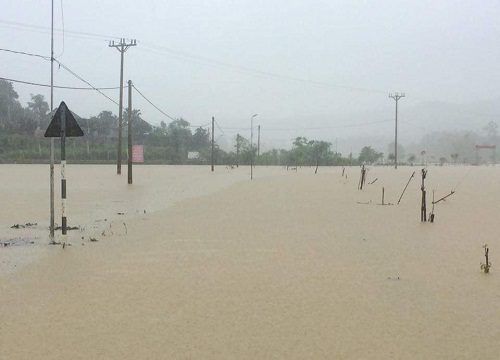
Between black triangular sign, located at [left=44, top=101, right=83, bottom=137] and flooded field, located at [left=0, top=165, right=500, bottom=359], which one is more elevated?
black triangular sign, located at [left=44, top=101, right=83, bottom=137]

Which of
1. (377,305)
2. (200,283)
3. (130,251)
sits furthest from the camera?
(130,251)

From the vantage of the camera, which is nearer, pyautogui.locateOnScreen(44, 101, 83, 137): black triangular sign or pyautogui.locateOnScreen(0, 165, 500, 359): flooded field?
pyautogui.locateOnScreen(0, 165, 500, 359): flooded field

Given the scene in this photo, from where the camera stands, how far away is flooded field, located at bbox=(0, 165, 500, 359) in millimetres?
4402

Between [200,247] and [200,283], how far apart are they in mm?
2531

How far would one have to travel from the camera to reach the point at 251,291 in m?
6.07

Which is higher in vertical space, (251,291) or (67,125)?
(67,125)

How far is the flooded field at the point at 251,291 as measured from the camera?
14.4 feet

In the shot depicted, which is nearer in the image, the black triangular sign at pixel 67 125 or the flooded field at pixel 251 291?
the flooded field at pixel 251 291

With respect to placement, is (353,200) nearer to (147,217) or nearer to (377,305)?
(147,217)

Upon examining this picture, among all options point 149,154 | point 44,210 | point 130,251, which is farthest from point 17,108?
point 130,251

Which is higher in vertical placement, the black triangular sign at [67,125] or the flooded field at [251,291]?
the black triangular sign at [67,125]

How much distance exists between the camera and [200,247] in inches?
352

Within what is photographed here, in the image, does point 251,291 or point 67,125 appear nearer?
point 251,291

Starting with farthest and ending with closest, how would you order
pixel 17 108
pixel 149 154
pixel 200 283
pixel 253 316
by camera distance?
pixel 17 108, pixel 149 154, pixel 200 283, pixel 253 316
